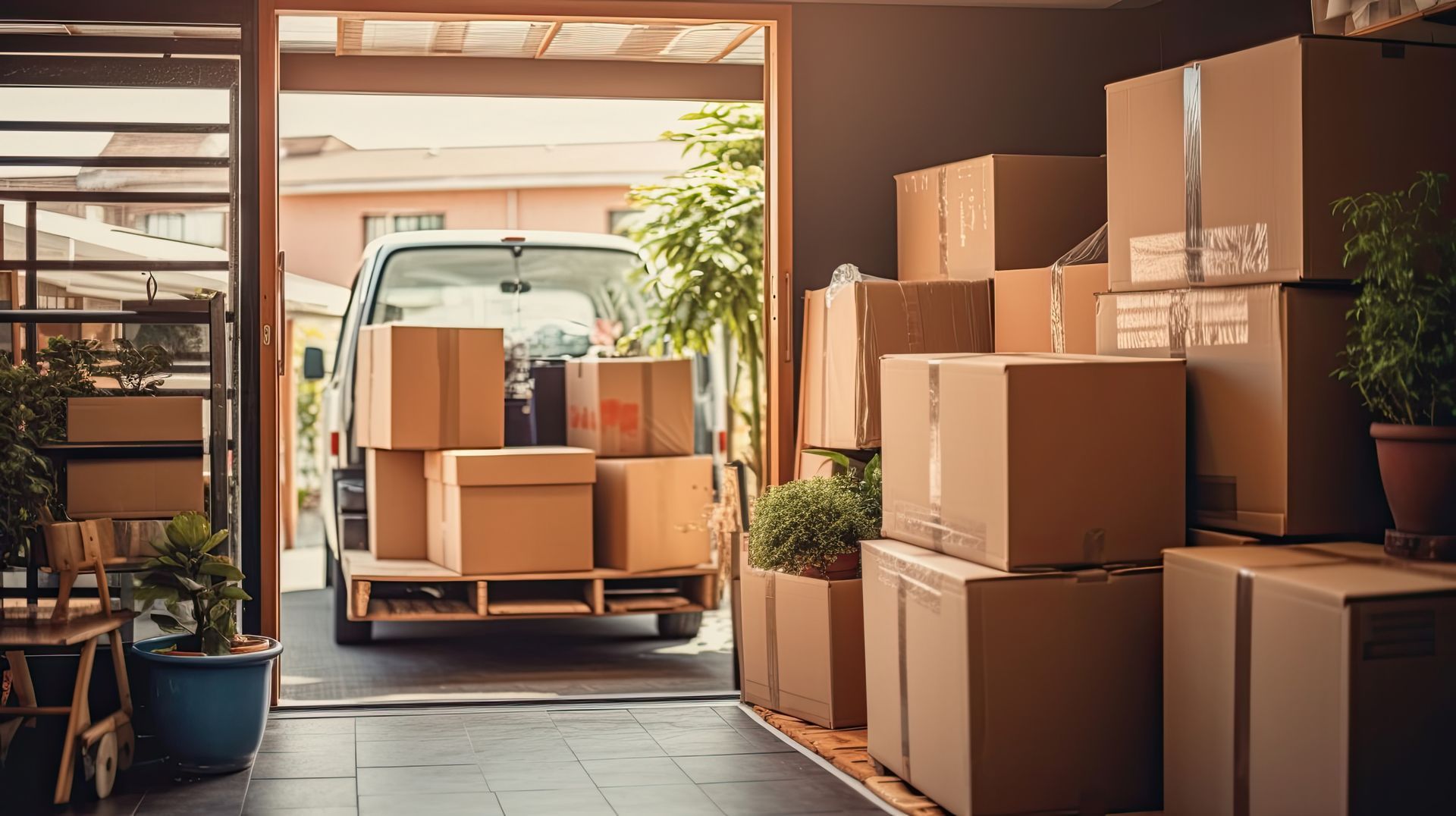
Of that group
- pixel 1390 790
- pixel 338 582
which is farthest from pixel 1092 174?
pixel 338 582

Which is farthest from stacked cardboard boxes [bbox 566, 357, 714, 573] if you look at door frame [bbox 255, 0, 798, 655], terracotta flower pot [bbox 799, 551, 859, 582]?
terracotta flower pot [bbox 799, 551, 859, 582]

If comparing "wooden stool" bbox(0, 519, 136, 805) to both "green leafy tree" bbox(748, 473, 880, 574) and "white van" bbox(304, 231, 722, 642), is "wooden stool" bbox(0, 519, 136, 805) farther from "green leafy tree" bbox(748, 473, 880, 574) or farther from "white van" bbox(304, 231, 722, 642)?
"white van" bbox(304, 231, 722, 642)

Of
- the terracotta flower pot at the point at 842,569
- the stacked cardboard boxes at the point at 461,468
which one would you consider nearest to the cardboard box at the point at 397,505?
the stacked cardboard boxes at the point at 461,468

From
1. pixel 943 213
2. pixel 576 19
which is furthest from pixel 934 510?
pixel 576 19

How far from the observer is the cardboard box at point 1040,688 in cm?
284

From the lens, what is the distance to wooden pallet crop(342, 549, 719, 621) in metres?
5.03

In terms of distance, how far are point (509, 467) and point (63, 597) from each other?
189 centimetres

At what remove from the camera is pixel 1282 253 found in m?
2.89

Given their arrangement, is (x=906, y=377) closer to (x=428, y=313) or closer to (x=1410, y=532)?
(x=1410, y=532)

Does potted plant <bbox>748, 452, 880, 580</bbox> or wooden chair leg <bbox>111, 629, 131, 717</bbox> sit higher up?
potted plant <bbox>748, 452, 880, 580</bbox>

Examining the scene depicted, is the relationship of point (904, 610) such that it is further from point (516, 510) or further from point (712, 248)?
point (712, 248)

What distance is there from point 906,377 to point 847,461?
2.43ft

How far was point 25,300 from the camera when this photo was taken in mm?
3936

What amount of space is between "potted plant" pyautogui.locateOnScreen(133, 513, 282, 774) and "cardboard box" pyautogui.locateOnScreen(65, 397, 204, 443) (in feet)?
0.81
